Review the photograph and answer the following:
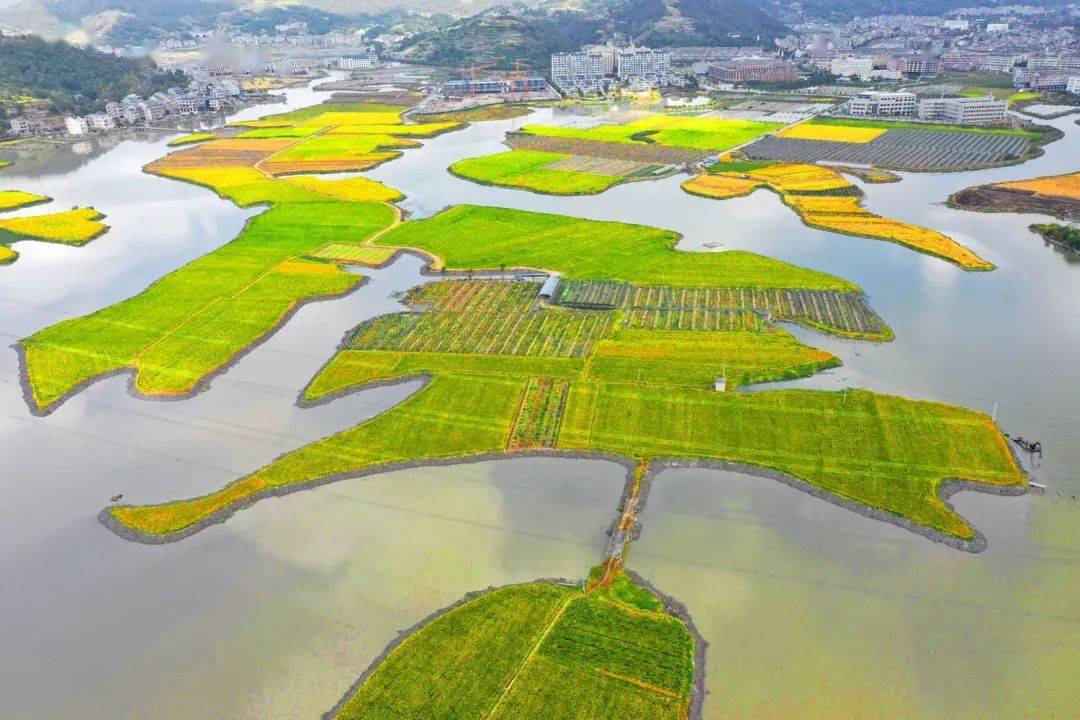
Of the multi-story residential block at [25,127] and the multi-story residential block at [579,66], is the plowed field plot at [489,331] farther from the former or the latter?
the multi-story residential block at [579,66]

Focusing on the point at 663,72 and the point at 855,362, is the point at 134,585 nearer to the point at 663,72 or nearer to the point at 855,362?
the point at 855,362

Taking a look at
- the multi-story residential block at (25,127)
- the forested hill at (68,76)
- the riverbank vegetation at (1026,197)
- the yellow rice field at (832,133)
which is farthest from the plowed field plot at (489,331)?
the forested hill at (68,76)

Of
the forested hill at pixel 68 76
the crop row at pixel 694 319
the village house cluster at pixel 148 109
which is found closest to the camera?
the crop row at pixel 694 319

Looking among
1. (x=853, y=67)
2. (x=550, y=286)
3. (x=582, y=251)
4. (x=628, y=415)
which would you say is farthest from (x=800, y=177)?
(x=853, y=67)

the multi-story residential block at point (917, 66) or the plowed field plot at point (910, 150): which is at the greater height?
the multi-story residential block at point (917, 66)

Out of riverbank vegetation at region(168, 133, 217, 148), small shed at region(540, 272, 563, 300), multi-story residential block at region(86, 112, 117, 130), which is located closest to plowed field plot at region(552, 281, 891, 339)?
small shed at region(540, 272, 563, 300)

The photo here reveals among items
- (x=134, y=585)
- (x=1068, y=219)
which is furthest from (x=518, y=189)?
(x=134, y=585)
